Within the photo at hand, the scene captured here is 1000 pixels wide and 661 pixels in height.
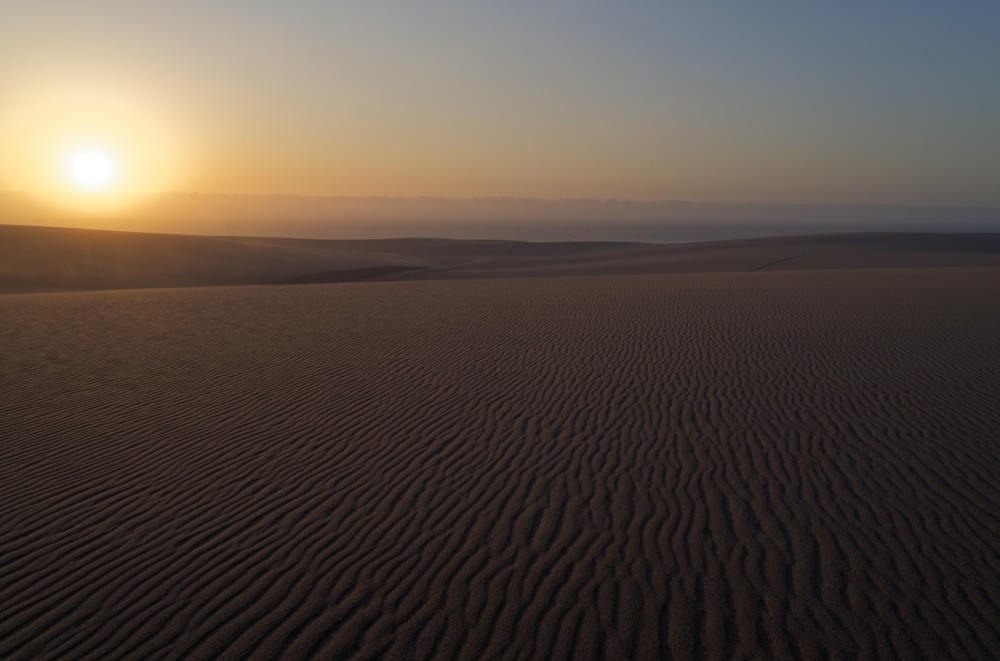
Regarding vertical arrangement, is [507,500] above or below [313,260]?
below

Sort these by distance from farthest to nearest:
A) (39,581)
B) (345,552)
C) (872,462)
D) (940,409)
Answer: (940,409), (872,462), (345,552), (39,581)

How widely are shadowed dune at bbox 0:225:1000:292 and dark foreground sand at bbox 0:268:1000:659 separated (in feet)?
72.2

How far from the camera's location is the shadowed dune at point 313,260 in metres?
31.6

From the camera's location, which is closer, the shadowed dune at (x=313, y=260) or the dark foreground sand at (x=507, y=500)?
the dark foreground sand at (x=507, y=500)

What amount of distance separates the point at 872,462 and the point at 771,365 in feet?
13.6

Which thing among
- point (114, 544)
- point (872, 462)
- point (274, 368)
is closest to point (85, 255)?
point (274, 368)

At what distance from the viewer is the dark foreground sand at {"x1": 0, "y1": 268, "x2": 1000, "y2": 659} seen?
4102mm

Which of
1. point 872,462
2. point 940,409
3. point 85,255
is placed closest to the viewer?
point 872,462

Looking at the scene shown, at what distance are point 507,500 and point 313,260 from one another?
37.7 m

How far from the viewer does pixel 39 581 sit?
4648mm

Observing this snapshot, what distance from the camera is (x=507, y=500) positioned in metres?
5.80

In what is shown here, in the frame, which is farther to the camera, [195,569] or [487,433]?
[487,433]

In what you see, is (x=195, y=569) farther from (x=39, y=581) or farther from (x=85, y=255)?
(x=85, y=255)

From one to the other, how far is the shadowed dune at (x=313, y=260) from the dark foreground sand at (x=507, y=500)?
22.0 metres
